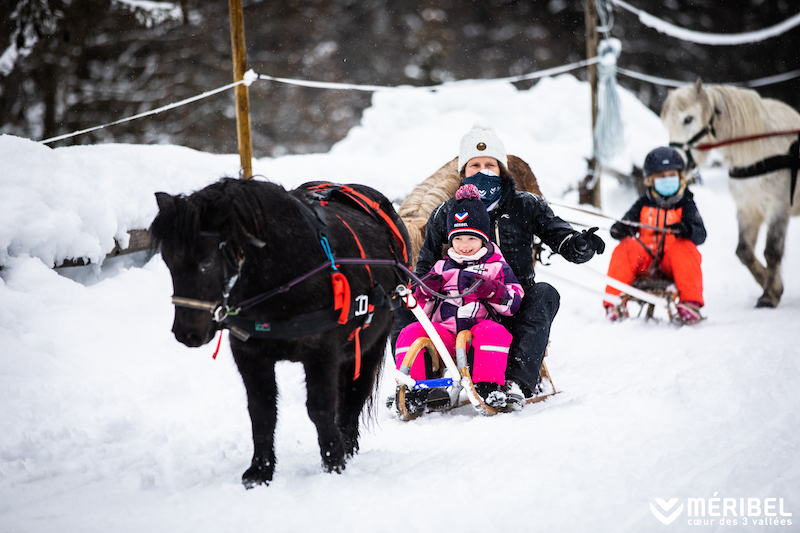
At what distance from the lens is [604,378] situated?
12.5 ft

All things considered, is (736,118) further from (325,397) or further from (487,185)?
(325,397)

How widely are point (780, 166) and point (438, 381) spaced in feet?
17.0

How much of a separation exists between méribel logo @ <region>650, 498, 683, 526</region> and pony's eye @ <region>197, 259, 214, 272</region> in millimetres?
1605

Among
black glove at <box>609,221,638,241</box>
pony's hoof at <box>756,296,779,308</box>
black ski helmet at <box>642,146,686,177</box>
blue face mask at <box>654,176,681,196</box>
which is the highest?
black ski helmet at <box>642,146,686,177</box>

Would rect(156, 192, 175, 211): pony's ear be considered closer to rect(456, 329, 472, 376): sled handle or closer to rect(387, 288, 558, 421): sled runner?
rect(387, 288, 558, 421): sled runner

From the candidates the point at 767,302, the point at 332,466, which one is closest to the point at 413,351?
the point at 332,466

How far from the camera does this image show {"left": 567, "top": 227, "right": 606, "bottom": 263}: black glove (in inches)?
128

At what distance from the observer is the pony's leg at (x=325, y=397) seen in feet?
7.16

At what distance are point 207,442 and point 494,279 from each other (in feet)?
5.39

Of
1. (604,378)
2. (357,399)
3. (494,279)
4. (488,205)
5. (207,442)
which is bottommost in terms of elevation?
(604,378)

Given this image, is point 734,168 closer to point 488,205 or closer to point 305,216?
point 488,205

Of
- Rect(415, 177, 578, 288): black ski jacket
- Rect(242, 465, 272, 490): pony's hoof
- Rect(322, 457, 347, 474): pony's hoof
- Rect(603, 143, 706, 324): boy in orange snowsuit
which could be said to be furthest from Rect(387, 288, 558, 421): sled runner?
Rect(603, 143, 706, 324): boy in orange snowsuit

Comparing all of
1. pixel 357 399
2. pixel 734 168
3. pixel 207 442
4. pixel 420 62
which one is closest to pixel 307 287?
pixel 357 399

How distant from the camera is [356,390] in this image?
2.73 metres
